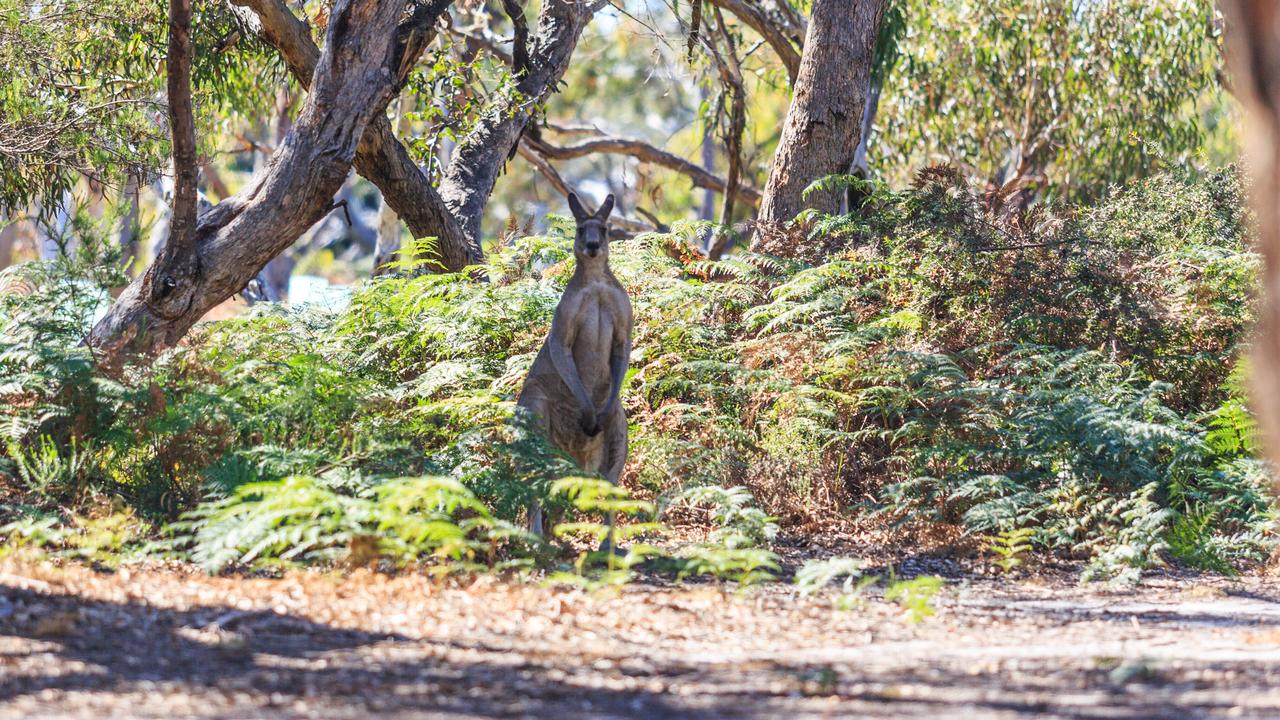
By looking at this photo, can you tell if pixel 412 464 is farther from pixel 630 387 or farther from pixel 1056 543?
pixel 1056 543

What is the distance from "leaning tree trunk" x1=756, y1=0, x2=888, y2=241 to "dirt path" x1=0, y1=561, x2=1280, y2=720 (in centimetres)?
667

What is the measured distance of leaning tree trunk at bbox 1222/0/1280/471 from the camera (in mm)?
2520

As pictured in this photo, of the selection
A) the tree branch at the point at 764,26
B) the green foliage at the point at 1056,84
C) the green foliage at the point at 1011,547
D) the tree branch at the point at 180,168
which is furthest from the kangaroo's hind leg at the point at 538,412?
the green foliage at the point at 1056,84

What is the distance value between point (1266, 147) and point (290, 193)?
820 cm

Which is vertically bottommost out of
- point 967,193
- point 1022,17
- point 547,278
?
point 547,278

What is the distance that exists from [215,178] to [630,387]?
1767 cm

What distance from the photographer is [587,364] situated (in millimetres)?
8055

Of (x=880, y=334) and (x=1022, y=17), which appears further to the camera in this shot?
(x=1022, y=17)

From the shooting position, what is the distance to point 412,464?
300 inches

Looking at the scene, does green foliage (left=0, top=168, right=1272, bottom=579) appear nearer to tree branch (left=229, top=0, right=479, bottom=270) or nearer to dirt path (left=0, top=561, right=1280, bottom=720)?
dirt path (left=0, top=561, right=1280, bottom=720)

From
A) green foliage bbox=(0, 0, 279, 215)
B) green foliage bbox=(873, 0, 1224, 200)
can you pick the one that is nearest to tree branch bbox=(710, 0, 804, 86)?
green foliage bbox=(873, 0, 1224, 200)

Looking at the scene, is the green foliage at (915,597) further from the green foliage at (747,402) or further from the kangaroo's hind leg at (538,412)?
the kangaroo's hind leg at (538,412)

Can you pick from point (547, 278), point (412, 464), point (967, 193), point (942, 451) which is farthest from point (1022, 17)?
point (412, 464)

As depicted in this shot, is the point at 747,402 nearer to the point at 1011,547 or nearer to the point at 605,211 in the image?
the point at 605,211
